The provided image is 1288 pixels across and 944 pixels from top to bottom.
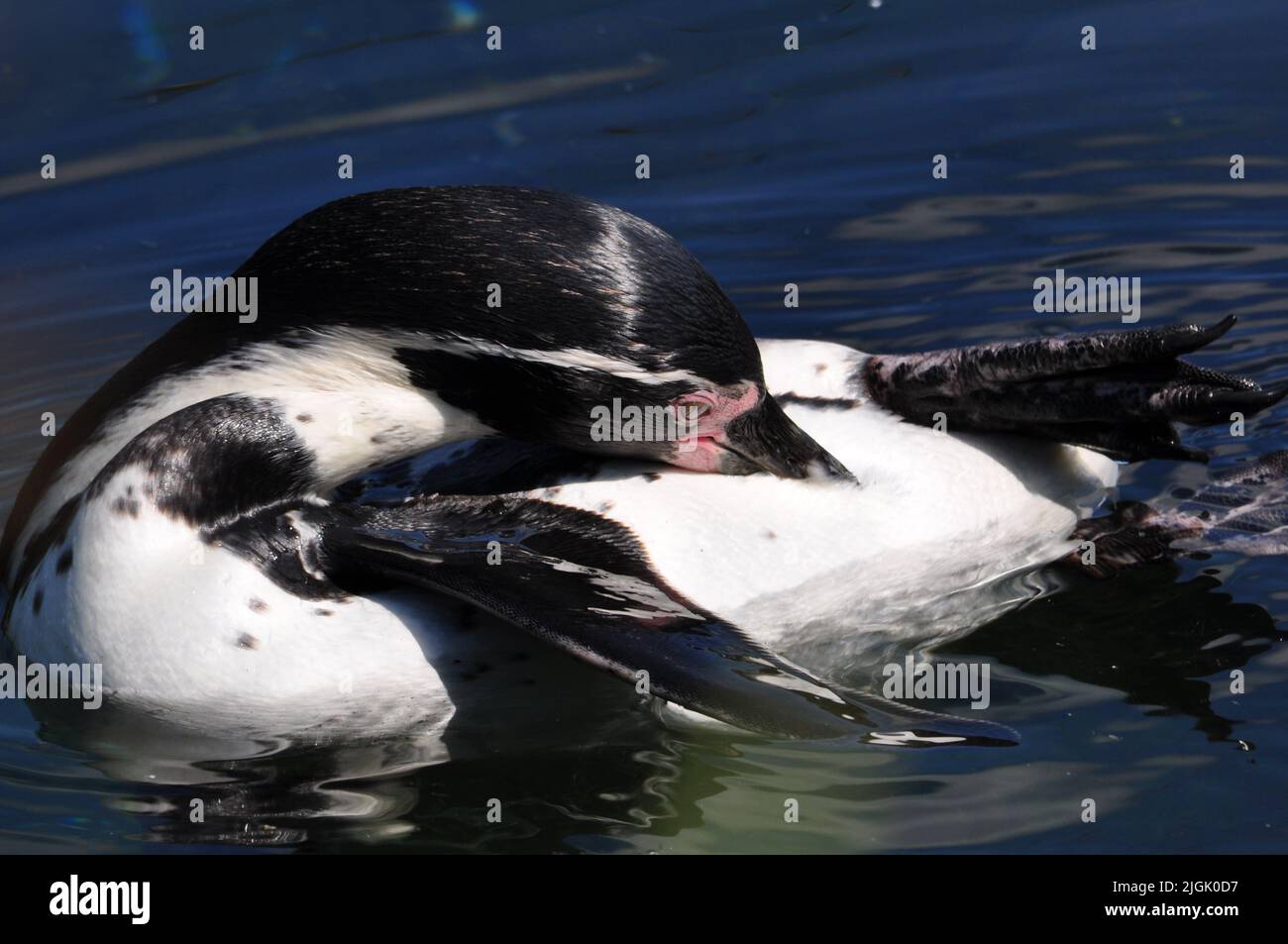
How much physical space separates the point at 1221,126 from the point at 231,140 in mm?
4343

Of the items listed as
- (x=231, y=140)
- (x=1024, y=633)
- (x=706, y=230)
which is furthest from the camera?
(x=231, y=140)

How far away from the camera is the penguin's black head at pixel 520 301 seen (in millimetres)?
3793

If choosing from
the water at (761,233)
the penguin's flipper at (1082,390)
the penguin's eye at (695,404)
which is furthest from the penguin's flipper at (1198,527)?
the penguin's eye at (695,404)

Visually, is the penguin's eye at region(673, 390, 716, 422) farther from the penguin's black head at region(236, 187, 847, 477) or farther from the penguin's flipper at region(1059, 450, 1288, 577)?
the penguin's flipper at region(1059, 450, 1288, 577)

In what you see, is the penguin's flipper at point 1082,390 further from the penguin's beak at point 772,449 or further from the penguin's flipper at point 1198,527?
the penguin's beak at point 772,449

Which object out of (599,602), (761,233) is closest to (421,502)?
(599,602)

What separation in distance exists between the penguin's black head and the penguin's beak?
17 cm

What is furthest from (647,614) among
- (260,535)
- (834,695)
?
(260,535)

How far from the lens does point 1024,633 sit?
4.38 meters

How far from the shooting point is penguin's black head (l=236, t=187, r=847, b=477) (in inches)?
149

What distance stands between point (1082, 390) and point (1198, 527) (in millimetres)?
549

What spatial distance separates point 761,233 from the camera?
7047 mm

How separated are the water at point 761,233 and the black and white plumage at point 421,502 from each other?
257 mm

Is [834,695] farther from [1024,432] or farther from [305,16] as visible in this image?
[305,16]
